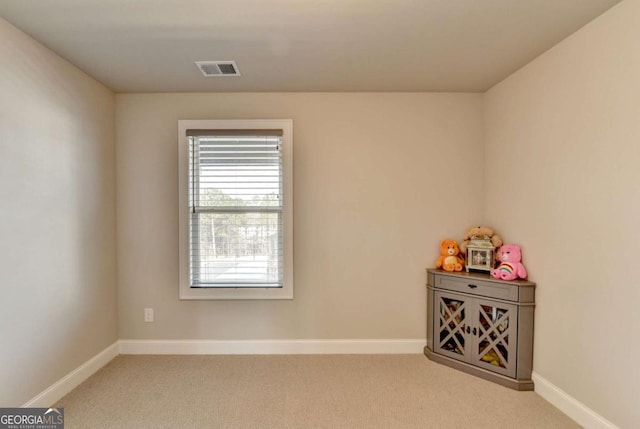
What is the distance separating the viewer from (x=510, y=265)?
94.2 inches

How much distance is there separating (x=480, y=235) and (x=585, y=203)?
855 millimetres

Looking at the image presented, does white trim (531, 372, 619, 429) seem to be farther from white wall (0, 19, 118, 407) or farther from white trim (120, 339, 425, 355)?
white wall (0, 19, 118, 407)

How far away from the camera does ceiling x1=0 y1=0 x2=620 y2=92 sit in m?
1.68

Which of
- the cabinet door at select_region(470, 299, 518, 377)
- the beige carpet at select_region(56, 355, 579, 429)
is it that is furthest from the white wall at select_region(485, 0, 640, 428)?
the beige carpet at select_region(56, 355, 579, 429)

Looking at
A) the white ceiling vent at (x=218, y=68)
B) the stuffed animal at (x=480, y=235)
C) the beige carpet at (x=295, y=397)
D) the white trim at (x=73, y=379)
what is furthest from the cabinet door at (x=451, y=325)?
the white trim at (x=73, y=379)

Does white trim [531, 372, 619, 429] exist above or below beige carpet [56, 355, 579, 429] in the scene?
above

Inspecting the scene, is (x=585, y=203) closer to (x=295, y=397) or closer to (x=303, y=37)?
(x=303, y=37)

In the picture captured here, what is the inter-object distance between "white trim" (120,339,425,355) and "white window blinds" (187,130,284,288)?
555mm

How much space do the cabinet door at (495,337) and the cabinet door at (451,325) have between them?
0.08 metres

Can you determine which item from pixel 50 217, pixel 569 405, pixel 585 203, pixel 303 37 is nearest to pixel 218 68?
pixel 303 37

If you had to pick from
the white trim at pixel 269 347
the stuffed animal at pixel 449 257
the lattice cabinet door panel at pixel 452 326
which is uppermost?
the stuffed animal at pixel 449 257

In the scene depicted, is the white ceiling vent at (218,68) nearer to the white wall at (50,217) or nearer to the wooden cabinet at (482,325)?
the white wall at (50,217)

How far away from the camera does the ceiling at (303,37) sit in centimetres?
168

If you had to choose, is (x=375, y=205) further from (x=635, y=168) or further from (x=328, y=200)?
(x=635, y=168)
